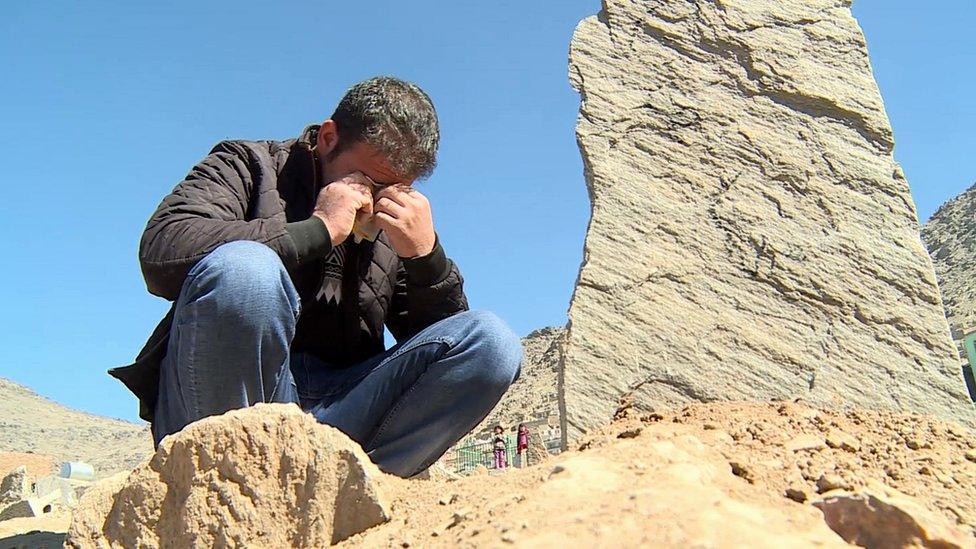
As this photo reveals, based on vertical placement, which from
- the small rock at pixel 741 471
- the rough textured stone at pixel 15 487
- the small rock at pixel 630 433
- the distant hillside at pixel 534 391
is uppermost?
the distant hillside at pixel 534 391

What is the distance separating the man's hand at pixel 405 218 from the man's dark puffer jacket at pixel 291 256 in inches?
3.0

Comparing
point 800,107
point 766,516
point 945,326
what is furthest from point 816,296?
point 766,516

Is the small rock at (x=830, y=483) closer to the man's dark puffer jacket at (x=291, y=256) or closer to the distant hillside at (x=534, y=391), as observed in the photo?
the man's dark puffer jacket at (x=291, y=256)

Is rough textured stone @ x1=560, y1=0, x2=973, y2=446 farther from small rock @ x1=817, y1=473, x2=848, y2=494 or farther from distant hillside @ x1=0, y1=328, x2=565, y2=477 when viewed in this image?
distant hillside @ x1=0, y1=328, x2=565, y2=477

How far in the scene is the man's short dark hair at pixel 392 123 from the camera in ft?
7.84

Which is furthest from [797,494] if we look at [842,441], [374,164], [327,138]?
[327,138]

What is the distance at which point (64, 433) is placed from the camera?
31.9 m

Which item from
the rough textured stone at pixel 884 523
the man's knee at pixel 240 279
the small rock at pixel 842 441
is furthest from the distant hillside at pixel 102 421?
the rough textured stone at pixel 884 523

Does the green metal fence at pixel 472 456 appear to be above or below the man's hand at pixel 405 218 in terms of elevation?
above

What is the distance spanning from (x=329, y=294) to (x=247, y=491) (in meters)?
0.93

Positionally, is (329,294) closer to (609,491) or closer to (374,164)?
(374,164)

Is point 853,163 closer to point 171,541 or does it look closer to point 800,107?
point 800,107

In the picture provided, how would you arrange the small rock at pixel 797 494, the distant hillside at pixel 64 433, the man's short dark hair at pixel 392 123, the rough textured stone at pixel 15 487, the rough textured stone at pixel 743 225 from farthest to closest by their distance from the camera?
the distant hillside at pixel 64 433, the rough textured stone at pixel 15 487, the man's short dark hair at pixel 392 123, the rough textured stone at pixel 743 225, the small rock at pixel 797 494

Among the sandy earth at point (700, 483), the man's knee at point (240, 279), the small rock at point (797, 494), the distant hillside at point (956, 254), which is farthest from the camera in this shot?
the distant hillside at point (956, 254)
